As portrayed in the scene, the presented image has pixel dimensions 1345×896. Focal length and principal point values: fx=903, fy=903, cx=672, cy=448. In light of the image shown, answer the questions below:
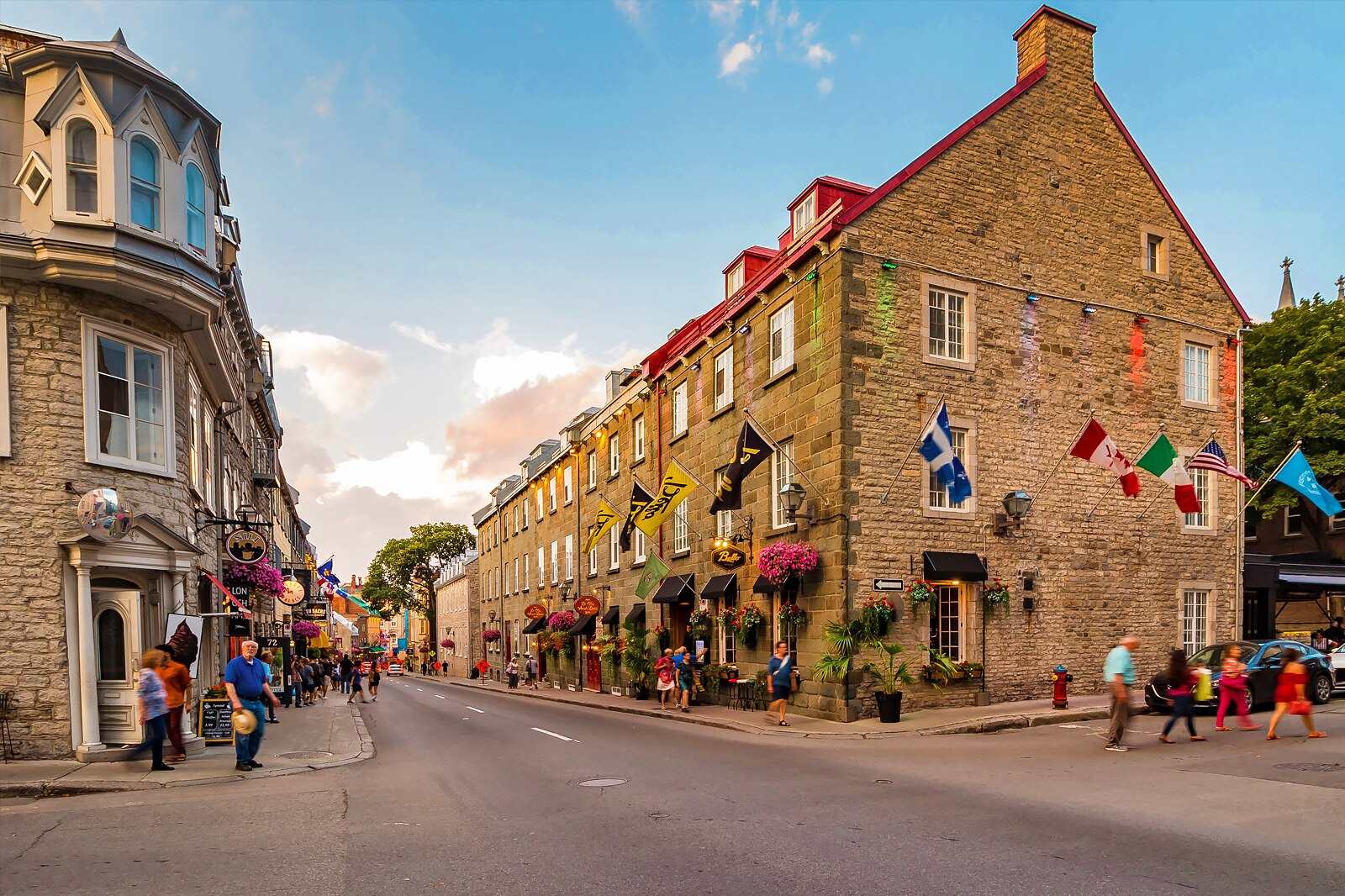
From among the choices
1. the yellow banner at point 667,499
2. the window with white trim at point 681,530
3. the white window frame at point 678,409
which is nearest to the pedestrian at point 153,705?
the yellow banner at point 667,499

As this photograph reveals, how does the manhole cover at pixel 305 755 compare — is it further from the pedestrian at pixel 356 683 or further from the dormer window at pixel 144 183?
the pedestrian at pixel 356 683

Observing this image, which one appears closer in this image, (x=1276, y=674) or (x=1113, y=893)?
(x=1113, y=893)

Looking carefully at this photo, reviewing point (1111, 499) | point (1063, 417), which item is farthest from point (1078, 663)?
point (1063, 417)

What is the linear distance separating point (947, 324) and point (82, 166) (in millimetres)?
16088

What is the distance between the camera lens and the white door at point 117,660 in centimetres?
1320

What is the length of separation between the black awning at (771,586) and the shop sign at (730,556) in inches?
25.8

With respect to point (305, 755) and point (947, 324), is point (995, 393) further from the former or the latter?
point (305, 755)

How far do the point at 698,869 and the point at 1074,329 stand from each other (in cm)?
1808

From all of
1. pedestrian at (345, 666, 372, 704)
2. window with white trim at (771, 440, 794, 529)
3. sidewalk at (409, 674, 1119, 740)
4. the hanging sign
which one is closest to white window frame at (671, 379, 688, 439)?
window with white trim at (771, 440, 794, 529)

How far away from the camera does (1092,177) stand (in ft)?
71.7

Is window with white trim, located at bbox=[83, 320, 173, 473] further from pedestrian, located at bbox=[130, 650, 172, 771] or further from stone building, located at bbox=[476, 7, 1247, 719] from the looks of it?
stone building, located at bbox=[476, 7, 1247, 719]

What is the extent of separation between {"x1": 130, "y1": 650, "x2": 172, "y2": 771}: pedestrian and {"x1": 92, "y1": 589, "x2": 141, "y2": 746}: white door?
46.5 inches

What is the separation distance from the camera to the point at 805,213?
2095 cm

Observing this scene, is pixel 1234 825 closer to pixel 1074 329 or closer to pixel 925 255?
pixel 925 255
